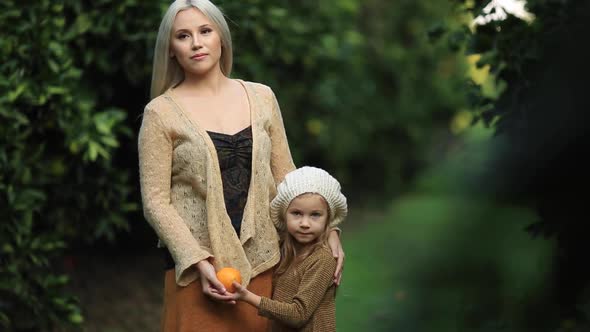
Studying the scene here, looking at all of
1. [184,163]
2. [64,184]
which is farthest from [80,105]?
[184,163]

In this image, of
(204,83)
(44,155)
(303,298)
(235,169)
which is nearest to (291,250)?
(303,298)

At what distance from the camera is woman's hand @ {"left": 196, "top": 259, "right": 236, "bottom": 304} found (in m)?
3.23

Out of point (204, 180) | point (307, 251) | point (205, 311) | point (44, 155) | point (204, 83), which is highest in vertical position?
point (44, 155)

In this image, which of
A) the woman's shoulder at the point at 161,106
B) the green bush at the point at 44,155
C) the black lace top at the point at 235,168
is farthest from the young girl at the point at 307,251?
the green bush at the point at 44,155

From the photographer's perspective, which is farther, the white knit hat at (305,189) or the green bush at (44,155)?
the green bush at (44,155)

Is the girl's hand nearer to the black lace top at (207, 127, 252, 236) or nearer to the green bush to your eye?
the black lace top at (207, 127, 252, 236)

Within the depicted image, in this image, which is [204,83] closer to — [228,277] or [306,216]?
[306,216]

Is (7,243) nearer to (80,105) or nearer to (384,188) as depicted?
(80,105)

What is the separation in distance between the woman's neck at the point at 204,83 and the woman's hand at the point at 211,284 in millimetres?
599

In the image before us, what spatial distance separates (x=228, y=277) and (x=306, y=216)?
0.34 m

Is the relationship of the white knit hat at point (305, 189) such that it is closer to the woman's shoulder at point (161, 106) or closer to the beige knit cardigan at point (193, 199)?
the beige knit cardigan at point (193, 199)

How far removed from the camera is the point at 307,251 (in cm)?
342

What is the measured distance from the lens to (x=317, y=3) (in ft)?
26.9

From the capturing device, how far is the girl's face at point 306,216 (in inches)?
132
